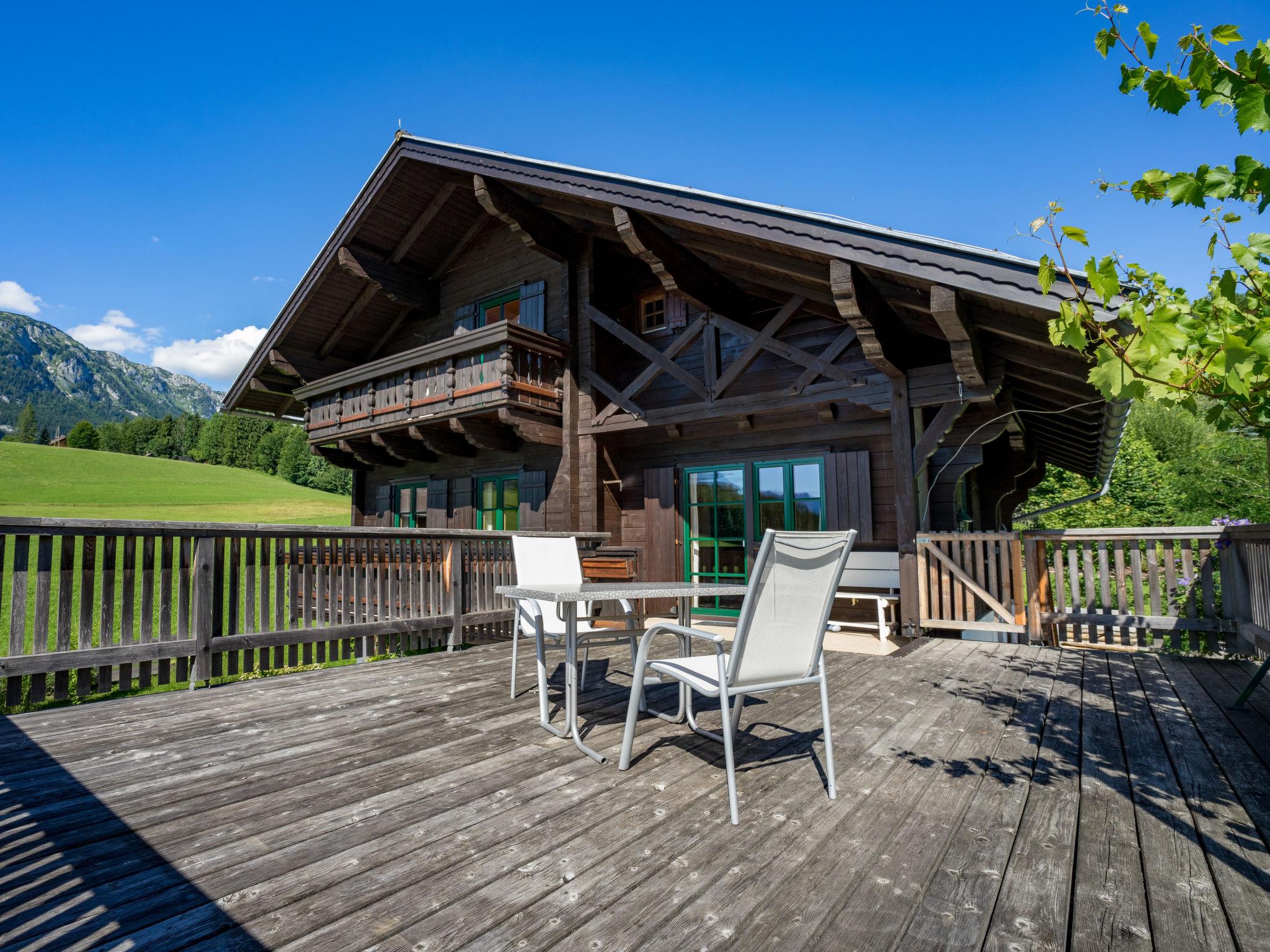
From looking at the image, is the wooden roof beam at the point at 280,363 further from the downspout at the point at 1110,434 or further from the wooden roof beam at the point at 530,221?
the downspout at the point at 1110,434

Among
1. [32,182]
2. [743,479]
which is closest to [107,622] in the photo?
[743,479]

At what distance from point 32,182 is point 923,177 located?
322 feet

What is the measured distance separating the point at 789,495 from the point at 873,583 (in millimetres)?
1295

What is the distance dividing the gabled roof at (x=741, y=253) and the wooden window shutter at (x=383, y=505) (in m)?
2.40

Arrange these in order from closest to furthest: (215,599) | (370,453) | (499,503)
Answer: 1. (215,599)
2. (499,503)
3. (370,453)

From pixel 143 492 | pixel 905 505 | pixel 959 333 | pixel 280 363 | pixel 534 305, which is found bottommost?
pixel 905 505

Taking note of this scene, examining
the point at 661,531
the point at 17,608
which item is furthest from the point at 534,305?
the point at 17,608

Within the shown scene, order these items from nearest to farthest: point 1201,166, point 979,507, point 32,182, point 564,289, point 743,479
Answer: point 1201,166 → point 743,479 → point 564,289 → point 979,507 → point 32,182

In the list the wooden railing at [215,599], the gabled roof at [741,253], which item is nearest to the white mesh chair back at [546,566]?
the wooden railing at [215,599]

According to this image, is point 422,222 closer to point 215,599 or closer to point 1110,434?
point 215,599

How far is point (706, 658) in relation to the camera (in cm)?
273

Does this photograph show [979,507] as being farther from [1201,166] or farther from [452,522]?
[1201,166]

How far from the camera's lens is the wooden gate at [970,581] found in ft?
18.3

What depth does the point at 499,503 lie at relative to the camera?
9.72 m
